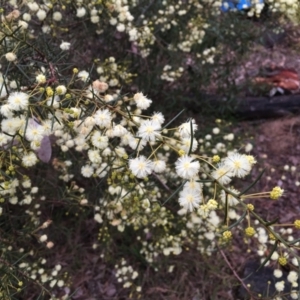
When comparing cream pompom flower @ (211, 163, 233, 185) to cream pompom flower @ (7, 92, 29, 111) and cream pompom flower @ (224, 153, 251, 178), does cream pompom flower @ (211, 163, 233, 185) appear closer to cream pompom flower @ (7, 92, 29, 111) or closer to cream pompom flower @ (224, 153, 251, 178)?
cream pompom flower @ (224, 153, 251, 178)

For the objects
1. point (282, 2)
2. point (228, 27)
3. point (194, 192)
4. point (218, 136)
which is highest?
point (228, 27)

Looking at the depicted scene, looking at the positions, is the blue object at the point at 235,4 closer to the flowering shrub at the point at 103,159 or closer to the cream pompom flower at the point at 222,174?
the flowering shrub at the point at 103,159

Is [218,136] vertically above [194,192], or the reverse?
[218,136]

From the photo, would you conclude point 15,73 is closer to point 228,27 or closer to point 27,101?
point 27,101

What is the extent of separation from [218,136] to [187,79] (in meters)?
0.71

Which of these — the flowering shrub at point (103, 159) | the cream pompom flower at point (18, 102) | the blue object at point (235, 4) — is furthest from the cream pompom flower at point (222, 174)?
the blue object at point (235, 4)

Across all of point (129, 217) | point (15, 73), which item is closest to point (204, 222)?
point (129, 217)

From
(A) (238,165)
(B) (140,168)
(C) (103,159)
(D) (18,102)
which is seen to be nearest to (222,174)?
(A) (238,165)

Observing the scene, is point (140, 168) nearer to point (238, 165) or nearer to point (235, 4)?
point (238, 165)

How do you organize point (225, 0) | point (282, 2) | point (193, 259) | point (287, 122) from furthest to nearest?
point (287, 122) < point (225, 0) < point (193, 259) < point (282, 2)

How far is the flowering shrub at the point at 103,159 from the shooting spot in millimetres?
1097

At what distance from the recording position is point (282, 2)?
8.41ft

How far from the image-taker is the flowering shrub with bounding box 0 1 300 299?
3.60ft

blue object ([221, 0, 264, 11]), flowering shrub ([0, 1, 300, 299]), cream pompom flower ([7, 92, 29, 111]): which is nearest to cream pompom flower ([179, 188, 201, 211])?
flowering shrub ([0, 1, 300, 299])
